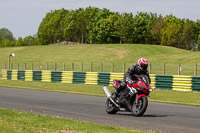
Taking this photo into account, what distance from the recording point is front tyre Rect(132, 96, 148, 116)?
9781 mm

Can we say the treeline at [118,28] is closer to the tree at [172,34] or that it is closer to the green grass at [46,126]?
the tree at [172,34]

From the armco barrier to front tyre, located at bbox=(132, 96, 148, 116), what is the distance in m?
10.9

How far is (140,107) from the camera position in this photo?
10.1m

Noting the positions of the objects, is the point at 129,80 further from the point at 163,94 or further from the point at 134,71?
the point at 163,94

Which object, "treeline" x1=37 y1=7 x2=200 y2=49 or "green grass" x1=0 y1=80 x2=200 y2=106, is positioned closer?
"green grass" x1=0 y1=80 x2=200 y2=106

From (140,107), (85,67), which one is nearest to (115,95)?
(140,107)

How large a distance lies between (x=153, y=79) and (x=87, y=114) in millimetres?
12326

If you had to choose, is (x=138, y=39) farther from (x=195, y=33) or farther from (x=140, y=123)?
(x=140, y=123)

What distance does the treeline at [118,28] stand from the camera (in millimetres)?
94500

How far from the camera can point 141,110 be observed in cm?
995

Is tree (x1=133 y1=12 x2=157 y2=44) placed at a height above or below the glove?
above

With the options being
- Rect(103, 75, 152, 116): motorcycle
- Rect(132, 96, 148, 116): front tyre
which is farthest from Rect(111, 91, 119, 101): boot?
Rect(132, 96, 148, 116): front tyre

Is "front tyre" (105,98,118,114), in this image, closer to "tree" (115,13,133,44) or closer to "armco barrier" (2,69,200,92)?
"armco barrier" (2,69,200,92)

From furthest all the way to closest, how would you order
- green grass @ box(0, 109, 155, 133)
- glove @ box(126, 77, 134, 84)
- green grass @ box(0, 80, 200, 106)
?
green grass @ box(0, 80, 200, 106) < glove @ box(126, 77, 134, 84) < green grass @ box(0, 109, 155, 133)
